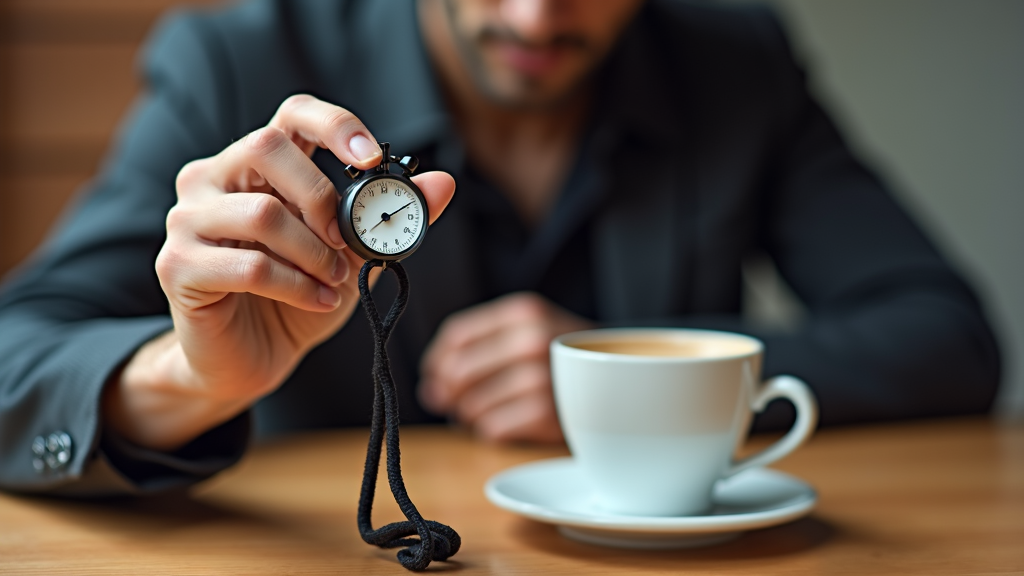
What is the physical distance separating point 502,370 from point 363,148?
0.57 m

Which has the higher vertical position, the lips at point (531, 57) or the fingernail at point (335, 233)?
the lips at point (531, 57)

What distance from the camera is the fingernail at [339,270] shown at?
25.2 inches

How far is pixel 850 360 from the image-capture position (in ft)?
3.94

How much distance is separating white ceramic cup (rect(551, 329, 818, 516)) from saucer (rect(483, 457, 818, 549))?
0.09 feet

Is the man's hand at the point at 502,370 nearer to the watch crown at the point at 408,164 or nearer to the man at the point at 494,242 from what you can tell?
the man at the point at 494,242

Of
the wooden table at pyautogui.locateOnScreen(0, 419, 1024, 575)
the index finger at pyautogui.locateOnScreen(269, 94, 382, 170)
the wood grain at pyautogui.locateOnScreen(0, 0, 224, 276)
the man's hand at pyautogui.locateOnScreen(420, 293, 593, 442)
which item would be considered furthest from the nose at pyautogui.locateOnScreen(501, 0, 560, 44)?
the wood grain at pyautogui.locateOnScreen(0, 0, 224, 276)

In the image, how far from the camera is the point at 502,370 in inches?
44.5

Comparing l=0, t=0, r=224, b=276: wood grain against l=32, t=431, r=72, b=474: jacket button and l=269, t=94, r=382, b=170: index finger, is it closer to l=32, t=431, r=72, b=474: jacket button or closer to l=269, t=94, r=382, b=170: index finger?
l=32, t=431, r=72, b=474: jacket button

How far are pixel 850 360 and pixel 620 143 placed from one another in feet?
1.62

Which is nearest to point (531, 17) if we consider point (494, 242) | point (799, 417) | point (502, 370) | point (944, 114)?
point (494, 242)

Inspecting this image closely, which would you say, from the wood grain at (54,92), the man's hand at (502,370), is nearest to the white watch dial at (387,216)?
the man's hand at (502,370)

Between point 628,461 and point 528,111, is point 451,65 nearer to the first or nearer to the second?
point 528,111

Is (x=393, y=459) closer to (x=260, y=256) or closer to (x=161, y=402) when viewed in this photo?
(x=260, y=256)

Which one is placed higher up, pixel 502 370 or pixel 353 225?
pixel 353 225
